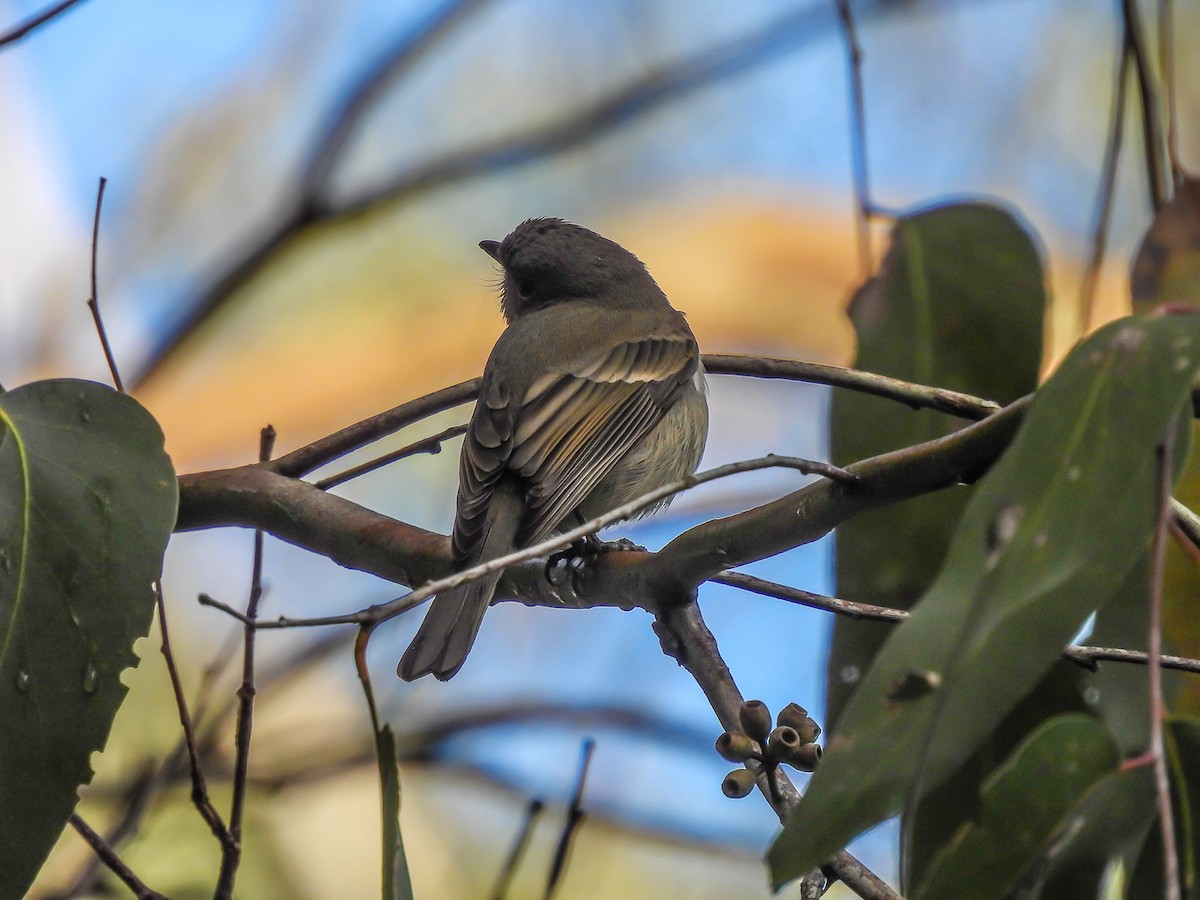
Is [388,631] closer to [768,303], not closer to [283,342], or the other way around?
[283,342]

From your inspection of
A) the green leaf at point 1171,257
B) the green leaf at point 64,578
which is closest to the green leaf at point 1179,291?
the green leaf at point 1171,257

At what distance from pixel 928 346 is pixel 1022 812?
1.29m

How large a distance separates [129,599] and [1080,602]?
1243 millimetres

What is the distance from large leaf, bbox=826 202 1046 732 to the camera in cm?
211

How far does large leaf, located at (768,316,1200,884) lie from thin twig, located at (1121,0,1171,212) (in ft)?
5.43

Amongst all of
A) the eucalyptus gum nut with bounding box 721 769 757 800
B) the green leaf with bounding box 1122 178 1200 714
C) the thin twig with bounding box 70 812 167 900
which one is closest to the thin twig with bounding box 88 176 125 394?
the thin twig with bounding box 70 812 167 900

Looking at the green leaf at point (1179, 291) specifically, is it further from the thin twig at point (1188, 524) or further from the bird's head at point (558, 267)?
the bird's head at point (558, 267)

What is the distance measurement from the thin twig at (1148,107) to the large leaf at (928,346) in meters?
0.53

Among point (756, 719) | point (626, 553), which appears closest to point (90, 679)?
point (626, 553)

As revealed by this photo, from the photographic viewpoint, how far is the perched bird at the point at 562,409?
2238mm

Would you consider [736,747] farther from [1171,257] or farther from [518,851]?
[1171,257]

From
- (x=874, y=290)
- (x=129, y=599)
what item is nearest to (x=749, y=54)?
(x=874, y=290)

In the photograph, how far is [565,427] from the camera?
2689 millimetres

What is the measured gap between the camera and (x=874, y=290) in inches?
95.5
